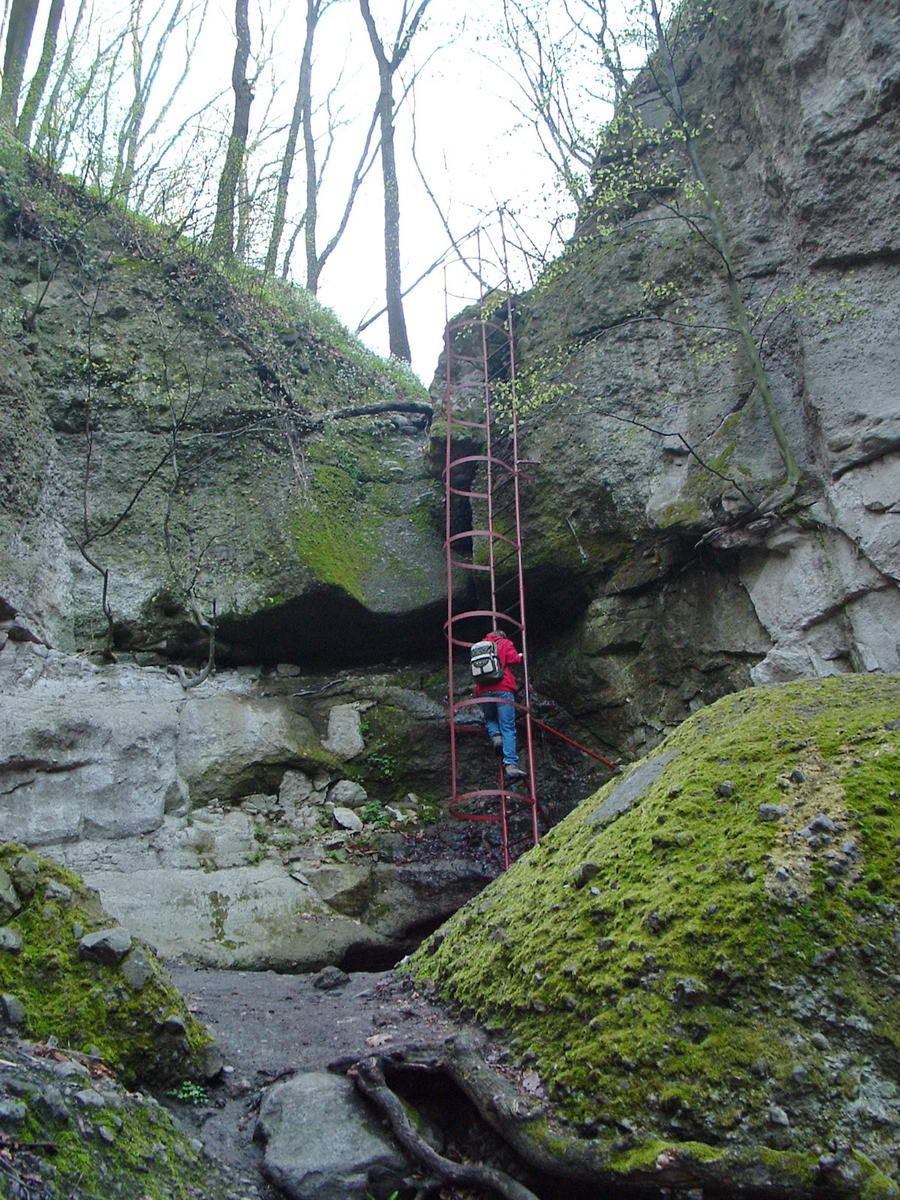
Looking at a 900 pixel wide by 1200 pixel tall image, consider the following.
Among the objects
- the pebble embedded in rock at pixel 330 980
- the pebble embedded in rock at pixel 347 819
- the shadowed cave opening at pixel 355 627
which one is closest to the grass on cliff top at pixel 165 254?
the shadowed cave opening at pixel 355 627

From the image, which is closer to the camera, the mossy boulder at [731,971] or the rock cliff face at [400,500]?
the mossy boulder at [731,971]

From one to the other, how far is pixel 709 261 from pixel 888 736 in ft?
23.1

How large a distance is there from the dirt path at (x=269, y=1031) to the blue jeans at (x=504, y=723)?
3173 millimetres

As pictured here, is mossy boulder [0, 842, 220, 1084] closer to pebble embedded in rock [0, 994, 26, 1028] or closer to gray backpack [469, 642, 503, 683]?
pebble embedded in rock [0, 994, 26, 1028]

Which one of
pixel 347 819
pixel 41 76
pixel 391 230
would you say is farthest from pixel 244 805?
pixel 391 230

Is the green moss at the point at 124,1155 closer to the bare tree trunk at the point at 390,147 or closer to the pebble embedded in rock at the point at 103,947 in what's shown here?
the pebble embedded in rock at the point at 103,947

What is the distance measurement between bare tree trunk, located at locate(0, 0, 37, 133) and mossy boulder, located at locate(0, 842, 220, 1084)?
1286 cm

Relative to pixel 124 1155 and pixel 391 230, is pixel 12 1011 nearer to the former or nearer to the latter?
pixel 124 1155

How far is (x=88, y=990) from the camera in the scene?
3287mm

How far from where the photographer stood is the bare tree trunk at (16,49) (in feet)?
42.2

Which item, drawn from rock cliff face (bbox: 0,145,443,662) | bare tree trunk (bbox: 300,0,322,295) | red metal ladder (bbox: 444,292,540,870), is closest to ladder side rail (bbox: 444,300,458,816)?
Answer: red metal ladder (bbox: 444,292,540,870)

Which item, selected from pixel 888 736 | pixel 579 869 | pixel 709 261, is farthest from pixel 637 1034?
pixel 709 261

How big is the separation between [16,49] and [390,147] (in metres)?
8.39

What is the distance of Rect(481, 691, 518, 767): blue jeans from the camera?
809 cm
